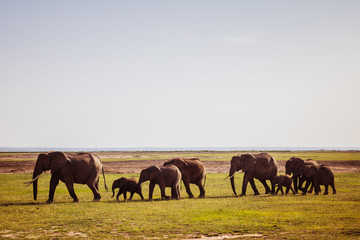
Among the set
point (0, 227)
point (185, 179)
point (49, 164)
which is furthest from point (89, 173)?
point (0, 227)

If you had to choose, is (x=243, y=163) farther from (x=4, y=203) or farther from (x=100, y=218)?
(x=4, y=203)

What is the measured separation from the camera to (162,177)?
2280 cm

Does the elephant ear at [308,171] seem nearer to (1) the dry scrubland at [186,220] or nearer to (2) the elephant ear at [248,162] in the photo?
(2) the elephant ear at [248,162]

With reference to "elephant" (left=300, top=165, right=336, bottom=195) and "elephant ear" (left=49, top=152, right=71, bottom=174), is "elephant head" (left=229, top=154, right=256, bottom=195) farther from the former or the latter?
"elephant ear" (left=49, top=152, right=71, bottom=174)

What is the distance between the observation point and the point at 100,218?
16.0m

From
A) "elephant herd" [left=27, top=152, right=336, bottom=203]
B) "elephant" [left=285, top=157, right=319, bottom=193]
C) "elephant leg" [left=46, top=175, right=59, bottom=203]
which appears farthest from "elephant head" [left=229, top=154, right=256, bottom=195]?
"elephant leg" [left=46, top=175, right=59, bottom=203]

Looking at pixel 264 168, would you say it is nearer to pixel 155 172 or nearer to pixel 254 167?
pixel 254 167

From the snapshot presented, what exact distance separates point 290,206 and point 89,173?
12.5 meters

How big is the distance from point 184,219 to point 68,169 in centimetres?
980

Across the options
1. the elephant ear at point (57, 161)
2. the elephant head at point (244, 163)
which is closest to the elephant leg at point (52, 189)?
the elephant ear at point (57, 161)

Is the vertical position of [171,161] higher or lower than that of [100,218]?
higher

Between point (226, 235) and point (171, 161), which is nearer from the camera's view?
point (226, 235)

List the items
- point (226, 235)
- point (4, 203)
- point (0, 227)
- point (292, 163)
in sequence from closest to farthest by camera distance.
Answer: point (226, 235)
point (0, 227)
point (4, 203)
point (292, 163)

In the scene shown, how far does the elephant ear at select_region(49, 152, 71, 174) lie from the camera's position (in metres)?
21.9
